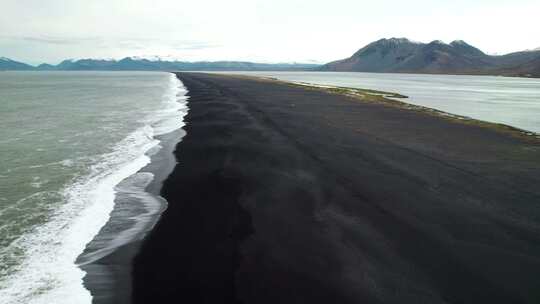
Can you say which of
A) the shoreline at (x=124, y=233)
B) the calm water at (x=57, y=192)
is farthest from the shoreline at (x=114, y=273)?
the calm water at (x=57, y=192)

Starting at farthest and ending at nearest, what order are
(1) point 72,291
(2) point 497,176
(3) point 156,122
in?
(3) point 156,122 → (2) point 497,176 → (1) point 72,291

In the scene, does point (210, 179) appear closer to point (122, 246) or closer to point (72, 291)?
point (122, 246)

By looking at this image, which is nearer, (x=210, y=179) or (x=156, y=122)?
(x=210, y=179)

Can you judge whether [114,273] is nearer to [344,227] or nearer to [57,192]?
[344,227]

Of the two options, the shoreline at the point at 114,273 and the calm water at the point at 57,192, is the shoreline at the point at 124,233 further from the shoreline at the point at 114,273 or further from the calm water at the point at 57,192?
the calm water at the point at 57,192

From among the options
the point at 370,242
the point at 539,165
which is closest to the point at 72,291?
the point at 370,242

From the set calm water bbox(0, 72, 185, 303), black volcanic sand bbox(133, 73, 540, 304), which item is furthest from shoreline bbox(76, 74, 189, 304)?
black volcanic sand bbox(133, 73, 540, 304)

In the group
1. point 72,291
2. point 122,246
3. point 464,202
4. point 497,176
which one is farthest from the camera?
point 497,176

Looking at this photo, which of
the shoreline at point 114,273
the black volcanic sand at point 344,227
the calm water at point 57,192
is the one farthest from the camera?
the calm water at point 57,192
